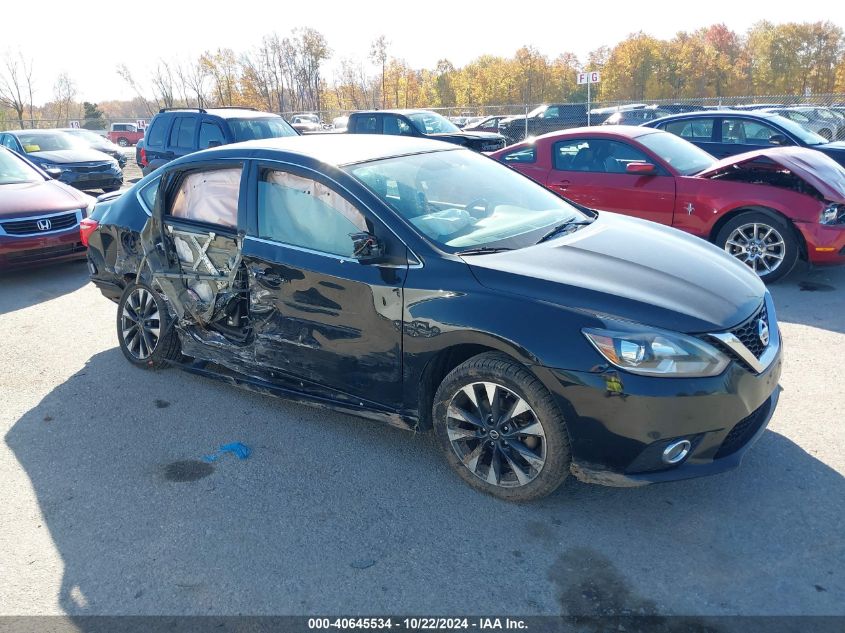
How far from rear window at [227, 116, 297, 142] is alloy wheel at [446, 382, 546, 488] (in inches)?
396

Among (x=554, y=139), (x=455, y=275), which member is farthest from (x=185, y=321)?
(x=554, y=139)

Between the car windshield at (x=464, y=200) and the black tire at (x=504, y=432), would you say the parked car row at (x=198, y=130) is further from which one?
the black tire at (x=504, y=432)

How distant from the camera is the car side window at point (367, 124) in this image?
17703 mm

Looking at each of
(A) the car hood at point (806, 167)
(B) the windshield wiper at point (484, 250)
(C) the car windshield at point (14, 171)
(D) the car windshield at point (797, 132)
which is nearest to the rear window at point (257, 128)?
(C) the car windshield at point (14, 171)

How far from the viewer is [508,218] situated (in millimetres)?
4148

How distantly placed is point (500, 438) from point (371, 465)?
2.89 feet

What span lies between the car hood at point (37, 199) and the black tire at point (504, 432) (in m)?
6.71

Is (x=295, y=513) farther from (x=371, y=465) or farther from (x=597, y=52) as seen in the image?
(x=597, y=52)

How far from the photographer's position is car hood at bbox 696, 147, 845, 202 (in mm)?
6859

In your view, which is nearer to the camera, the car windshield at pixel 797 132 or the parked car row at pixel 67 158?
the car windshield at pixel 797 132

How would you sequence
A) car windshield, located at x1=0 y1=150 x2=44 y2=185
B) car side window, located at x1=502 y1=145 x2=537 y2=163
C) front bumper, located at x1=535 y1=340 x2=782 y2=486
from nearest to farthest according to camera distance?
front bumper, located at x1=535 y1=340 x2=782 y2=486
car side window, located at x1=502 y1=145 x2=537 y2=163
car windshield, located at x1=0 y1=150 x2=44 y2=185

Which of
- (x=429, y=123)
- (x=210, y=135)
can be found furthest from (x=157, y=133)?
(x=429, y=123)

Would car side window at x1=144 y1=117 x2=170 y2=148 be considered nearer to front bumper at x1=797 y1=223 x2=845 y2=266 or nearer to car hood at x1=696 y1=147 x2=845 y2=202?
car hood at x1=696 y1=147 x2=845 y2=202

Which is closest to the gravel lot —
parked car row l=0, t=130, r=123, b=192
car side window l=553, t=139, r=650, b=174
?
car side window l=553, t=139, r=650, b=174
